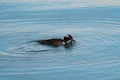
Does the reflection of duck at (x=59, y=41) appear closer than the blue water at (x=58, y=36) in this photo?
No

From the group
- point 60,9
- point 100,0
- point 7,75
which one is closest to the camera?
point 7,75

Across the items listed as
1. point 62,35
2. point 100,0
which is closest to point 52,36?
point 62,35

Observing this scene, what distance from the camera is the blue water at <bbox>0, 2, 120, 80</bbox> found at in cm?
1265

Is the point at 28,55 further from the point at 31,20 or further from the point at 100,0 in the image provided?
the point at 100,0

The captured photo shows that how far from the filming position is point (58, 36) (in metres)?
16.3

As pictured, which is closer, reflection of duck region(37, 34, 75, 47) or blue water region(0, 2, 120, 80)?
blue water region(0, 2, 120, 80)

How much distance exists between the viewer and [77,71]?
41.7 ft

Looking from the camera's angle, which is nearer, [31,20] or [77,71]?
[77,71]

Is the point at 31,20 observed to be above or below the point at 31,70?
above

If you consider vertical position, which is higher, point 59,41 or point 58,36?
point 58,36

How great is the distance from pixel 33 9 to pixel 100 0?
10.8 feet

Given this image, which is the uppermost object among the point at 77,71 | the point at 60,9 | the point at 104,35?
the point at 60,9

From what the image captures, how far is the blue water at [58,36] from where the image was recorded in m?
12.6

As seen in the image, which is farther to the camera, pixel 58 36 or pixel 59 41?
pixel 58 36
